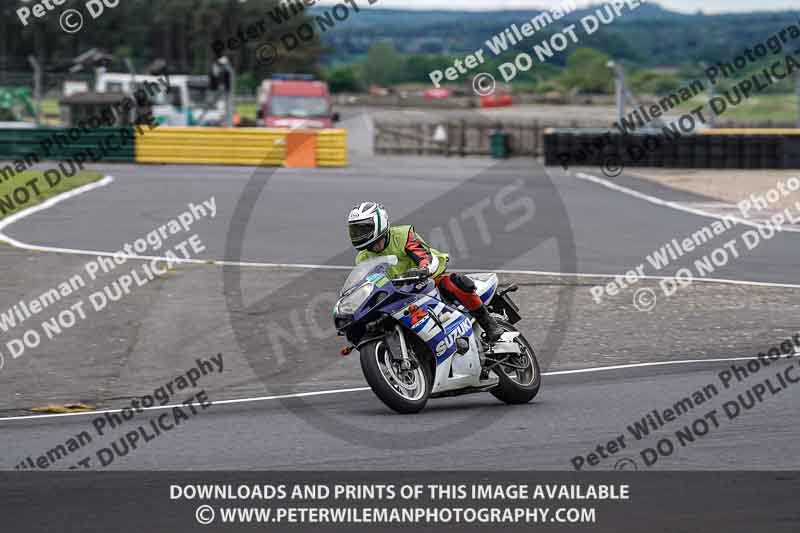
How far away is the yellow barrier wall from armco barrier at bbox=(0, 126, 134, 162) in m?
0.43

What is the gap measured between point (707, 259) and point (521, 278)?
3.82 metres

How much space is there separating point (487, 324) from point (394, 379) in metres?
1.06

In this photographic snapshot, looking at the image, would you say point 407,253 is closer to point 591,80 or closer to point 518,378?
point 518,378

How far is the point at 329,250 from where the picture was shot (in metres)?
20.0

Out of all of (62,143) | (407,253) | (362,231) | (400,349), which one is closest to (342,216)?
(62,143)

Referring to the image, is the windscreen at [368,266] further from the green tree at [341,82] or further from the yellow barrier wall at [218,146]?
the green tree at [341,82]

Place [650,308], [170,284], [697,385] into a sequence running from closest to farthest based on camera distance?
[697,385] < [650,308] < [170,284]

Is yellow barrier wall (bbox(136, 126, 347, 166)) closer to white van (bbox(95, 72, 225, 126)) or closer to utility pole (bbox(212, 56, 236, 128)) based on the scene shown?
utility pole (bbox(212, 56, 236, 128))

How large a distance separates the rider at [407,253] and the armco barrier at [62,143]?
27780 mm

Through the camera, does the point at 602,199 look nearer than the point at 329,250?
No

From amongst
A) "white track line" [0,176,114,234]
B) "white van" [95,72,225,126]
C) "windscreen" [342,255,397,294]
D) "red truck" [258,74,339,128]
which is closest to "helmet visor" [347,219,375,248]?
"windscreen" [342,255,397,294]

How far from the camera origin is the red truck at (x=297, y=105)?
146 ft
